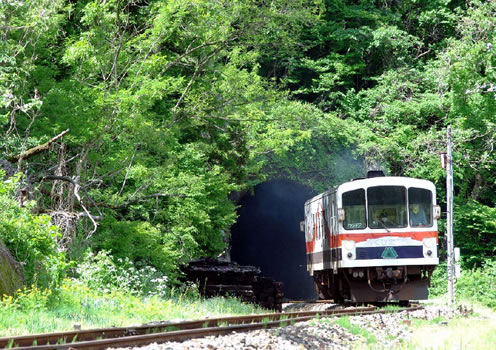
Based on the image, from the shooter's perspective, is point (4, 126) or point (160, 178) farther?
point (160, 178)

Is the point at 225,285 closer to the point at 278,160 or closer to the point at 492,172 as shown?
the point at 278,160

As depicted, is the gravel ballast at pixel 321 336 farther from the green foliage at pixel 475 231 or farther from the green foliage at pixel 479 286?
the green foliage at pixel 475 231

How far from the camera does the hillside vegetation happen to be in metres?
18.0

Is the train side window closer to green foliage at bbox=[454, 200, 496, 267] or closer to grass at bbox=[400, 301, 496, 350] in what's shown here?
grass at bbox=[400, 301, 496, 350]

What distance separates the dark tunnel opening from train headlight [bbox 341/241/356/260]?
24625 mm

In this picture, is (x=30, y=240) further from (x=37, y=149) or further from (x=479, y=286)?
(x=479, y=286)

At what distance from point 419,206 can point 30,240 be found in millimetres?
9358

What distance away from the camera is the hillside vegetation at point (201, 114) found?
18.0 meters

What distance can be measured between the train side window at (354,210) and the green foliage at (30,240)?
7.10 m

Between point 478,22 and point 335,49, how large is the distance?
8.06 m

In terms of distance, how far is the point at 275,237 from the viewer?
4778 cm

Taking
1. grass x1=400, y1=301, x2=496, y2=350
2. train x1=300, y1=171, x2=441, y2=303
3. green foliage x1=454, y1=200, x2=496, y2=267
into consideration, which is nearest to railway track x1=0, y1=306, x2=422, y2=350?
grass x1=400, y1=301, x2=496, y2=350

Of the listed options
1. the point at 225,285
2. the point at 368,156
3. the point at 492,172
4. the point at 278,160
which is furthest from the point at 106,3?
the point at 492,172

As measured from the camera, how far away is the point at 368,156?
38.0 metres
